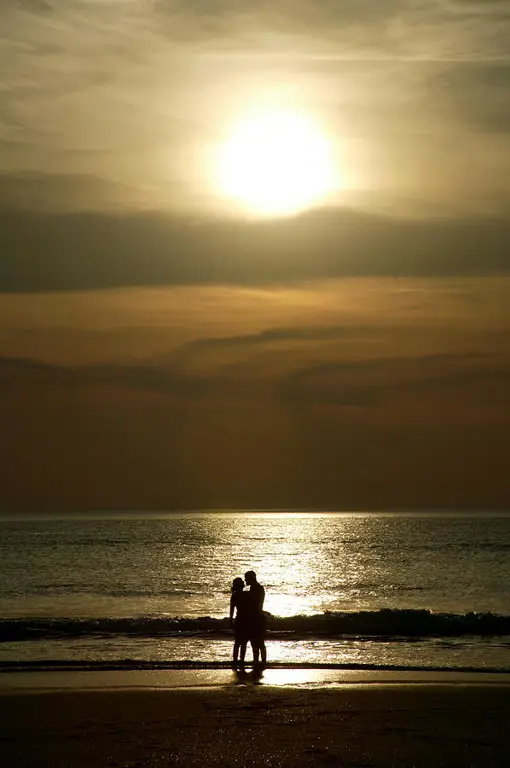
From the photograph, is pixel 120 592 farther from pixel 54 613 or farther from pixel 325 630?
pixel 325 630

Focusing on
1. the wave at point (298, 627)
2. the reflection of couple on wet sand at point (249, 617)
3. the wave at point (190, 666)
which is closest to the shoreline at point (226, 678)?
the wave at point (190, 666)

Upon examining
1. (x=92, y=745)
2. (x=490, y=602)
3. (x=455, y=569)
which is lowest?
(x=92, y=745)

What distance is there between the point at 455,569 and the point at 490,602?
2606cm

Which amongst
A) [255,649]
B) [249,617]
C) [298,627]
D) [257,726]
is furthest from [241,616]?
[298,627]

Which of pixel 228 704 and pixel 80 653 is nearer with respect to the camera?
pixel 228 704

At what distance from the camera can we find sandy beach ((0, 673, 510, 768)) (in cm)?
1279

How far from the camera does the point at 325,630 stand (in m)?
30.1

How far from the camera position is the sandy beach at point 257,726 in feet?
42.0

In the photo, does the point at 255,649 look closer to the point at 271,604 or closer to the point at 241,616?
the point at 241,616

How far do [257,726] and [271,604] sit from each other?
32.5 meters

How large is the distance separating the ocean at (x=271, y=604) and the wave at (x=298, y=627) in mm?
63

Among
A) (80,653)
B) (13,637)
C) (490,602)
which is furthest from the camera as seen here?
(490,602)

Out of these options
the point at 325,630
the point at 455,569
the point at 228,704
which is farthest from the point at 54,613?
the point at 455,569

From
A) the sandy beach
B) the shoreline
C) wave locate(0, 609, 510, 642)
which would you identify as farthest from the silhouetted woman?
wave locate(0, 609, 510, 642)
